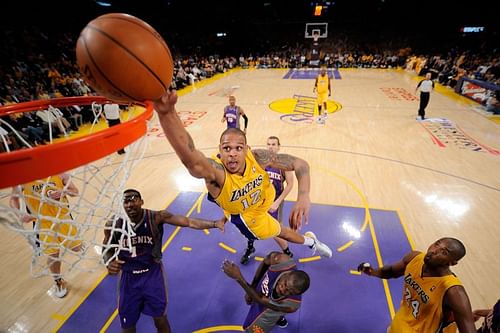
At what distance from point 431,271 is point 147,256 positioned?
239 centimetres

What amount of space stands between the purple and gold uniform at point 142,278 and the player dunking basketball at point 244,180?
734 millimetres

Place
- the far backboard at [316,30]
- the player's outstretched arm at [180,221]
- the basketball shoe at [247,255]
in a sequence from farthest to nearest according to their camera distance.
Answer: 1. the far backboard at [316,30]
2. the basketball shoe at [247,255]
3. the player's outstretched arm at [180,221]

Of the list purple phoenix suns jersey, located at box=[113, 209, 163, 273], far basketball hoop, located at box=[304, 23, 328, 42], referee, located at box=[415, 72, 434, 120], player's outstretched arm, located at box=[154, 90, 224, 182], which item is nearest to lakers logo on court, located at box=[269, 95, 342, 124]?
referee, located at box=[415, 72, 434, 120]

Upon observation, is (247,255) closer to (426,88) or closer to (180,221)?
(180,221)

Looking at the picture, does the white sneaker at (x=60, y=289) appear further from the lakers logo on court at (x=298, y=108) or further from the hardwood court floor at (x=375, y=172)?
the lakers logo on court at (x=298, y=108)

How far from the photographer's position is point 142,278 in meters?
2.65

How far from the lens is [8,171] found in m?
1.23

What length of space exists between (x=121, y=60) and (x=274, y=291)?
2100 mm

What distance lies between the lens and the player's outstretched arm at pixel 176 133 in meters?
1.66

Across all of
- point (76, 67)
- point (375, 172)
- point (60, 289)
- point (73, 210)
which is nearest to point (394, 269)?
point (73, 210)

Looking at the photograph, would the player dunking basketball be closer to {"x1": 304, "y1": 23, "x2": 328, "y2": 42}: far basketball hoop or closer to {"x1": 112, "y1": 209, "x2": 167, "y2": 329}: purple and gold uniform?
{"x1": 112, "y1": 209, "x2": 167, "y2": 329}: purple and gold uniform

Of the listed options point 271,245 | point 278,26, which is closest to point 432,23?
point 278,26

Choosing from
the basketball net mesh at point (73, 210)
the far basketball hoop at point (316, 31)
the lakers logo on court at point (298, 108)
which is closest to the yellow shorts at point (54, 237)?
the basketball net mesh at point (73, 210)

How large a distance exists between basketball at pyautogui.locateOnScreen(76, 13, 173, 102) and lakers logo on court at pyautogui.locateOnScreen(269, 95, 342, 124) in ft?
29.2
